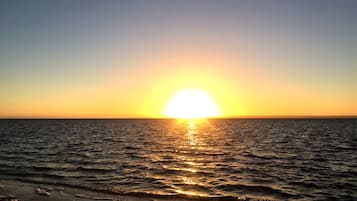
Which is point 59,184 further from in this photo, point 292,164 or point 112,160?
point 292,164

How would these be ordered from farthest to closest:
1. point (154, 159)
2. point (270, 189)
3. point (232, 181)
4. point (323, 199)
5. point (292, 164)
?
point (154, 159) → point (292, 164) → point (232, 181) → point (270, 189) → point (323, 199)

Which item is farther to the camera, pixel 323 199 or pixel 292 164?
pixel 292 164

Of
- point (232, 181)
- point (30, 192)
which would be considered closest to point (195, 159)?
point (232, 181)

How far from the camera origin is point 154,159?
3138cm

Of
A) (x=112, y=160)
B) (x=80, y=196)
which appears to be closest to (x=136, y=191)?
(x=80, y=196)

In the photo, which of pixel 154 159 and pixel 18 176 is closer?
pixel 18 176

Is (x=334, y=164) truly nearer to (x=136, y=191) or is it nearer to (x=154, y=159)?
(x=154, y=159)

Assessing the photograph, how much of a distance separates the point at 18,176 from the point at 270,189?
61.0 feet

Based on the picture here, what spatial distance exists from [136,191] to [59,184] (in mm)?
5557

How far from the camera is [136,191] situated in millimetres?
18000

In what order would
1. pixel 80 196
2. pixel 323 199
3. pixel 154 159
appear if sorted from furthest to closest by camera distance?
1. pixel 154 159
2. pixel 323 199
3. pixel 80 196

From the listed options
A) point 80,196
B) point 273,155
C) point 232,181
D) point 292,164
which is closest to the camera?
point 80,196

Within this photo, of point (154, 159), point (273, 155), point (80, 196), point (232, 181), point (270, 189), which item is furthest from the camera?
point (273, 155)

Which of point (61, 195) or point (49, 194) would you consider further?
point (49, 194)
